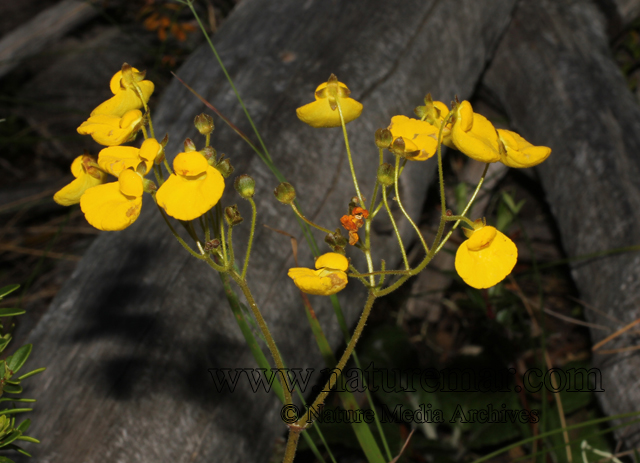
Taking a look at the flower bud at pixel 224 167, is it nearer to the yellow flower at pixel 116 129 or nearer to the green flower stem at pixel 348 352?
the yellow flower at pixel 116 129

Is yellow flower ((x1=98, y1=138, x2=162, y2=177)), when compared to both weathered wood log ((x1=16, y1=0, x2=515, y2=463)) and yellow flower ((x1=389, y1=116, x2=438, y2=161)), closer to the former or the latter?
yellow flower ((x1=389, y1=116, x2=438, y2=161))

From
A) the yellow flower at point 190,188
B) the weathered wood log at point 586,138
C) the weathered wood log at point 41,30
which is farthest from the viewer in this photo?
the weathered wood log at point 41,30

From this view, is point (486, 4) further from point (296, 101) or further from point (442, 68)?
point (296, 101)

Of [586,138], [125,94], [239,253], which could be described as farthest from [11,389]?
[586,138]

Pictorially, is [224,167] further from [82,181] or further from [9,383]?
[9,383]

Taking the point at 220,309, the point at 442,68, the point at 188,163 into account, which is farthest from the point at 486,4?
the point at 188,163

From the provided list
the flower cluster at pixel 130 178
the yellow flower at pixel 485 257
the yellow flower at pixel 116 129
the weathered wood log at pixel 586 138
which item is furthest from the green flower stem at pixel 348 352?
the weathered wood log at pixel 586 138

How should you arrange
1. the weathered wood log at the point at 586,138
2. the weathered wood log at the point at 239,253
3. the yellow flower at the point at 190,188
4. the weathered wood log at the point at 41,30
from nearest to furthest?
1. the yellow flower at the point at 190,188
2. the weathered wood log at the point at 239,253
3. the weathered wood log at the point at 586,138
4. the weathered wood log at the point at 41,30
